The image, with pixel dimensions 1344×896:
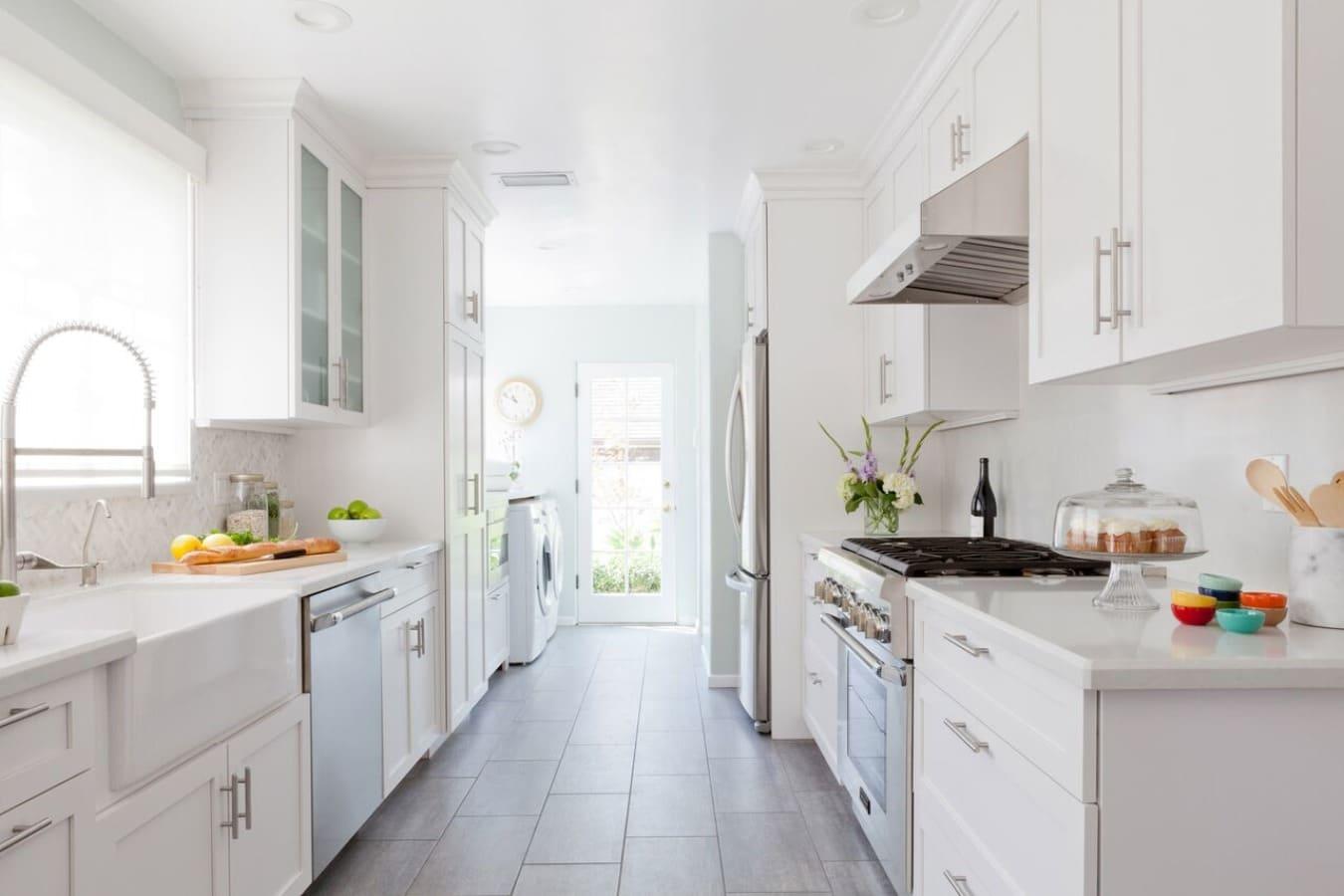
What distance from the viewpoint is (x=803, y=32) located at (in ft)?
8.41

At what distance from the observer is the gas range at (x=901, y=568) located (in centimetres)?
215

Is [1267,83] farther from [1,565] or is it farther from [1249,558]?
[1,565]

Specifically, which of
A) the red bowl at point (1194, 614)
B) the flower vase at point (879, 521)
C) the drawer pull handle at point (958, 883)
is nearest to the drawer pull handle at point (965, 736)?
the drawer pull handle at point (958, 883)

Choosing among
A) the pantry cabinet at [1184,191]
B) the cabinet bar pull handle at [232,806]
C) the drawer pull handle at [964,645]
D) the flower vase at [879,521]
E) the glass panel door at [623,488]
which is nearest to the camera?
the pantry cabinet at [1184,191]

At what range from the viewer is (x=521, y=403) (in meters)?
6.58

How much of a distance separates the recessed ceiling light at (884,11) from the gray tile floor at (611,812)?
2.46 metres

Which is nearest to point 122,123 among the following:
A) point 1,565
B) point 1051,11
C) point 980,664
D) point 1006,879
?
point 1,565

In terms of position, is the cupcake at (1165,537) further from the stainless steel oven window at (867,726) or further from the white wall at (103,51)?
the white wall at (103,51)

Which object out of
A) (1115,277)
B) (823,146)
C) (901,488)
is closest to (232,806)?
(1115,277)

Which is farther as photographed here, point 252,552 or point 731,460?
point 731,460

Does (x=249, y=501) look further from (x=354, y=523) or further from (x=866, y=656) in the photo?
(x=866, y=656)

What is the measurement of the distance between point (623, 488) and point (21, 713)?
210 inches

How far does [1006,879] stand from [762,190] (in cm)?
293

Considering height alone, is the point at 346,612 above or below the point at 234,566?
below
